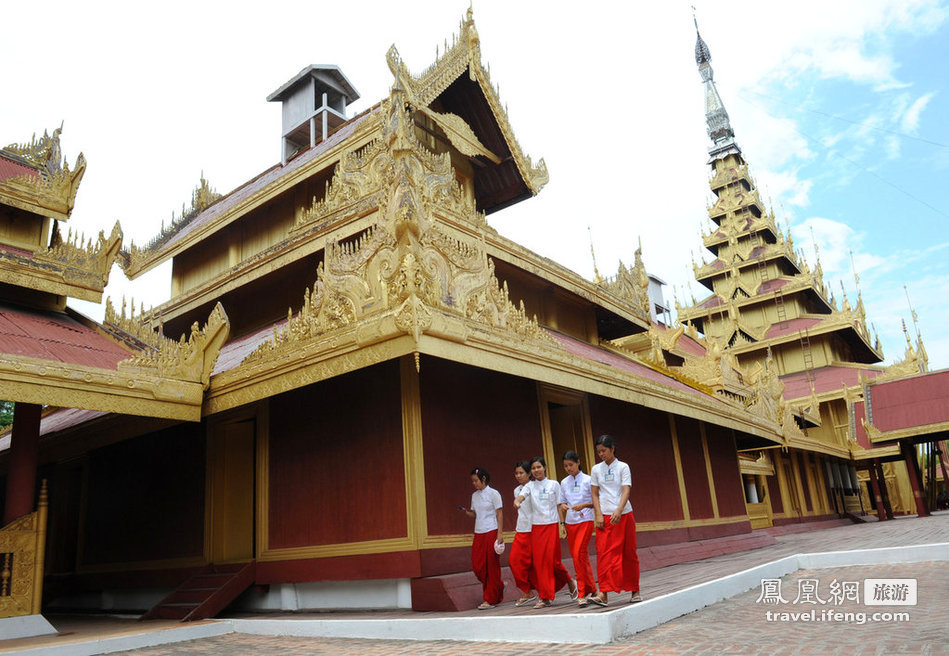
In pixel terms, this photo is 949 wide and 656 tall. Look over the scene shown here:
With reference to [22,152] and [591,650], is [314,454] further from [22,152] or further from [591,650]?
[22,152]

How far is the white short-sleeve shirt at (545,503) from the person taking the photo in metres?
5.98

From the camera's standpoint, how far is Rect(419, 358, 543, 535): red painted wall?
6781 mm

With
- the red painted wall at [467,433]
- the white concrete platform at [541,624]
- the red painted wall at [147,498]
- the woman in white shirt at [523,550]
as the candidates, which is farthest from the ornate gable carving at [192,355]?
the woman in white shirt at [523,550]

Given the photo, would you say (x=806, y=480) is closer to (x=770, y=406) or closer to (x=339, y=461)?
(x=770, y=406)

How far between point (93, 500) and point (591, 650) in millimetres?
9126

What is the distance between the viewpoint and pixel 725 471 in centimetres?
1405

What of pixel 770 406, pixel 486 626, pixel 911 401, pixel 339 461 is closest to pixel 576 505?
pixel 486 626

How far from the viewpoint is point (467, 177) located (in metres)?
11.9

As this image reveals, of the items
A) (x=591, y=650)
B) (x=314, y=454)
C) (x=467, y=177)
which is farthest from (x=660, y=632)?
(x=467, y=177)

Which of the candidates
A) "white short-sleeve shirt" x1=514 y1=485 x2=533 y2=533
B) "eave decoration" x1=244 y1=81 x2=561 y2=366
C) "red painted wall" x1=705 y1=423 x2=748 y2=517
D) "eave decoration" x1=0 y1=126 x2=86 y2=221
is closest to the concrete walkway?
"white short-sleeve shirt" x1=514 y1=485 x2=533 y2=533

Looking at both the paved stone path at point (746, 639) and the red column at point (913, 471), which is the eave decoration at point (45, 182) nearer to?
the paved stone path at point (746, 639)

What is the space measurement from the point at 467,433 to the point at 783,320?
96.6ft

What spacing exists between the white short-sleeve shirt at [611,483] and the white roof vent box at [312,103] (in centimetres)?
1127

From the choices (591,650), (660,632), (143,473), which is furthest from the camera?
(143,473)
